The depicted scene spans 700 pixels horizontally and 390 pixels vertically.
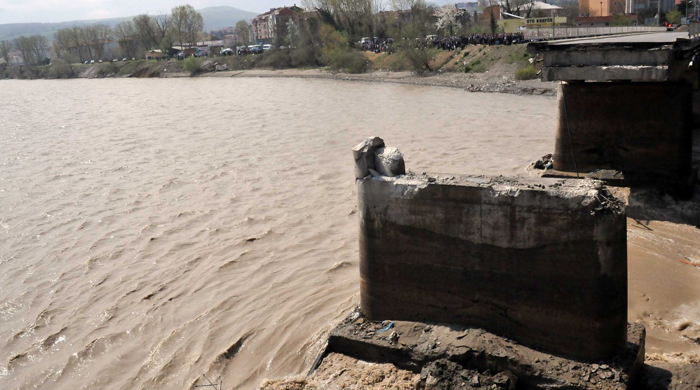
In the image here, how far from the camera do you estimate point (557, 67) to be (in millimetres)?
8250

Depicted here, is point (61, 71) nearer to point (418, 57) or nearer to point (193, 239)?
point (418, 57)

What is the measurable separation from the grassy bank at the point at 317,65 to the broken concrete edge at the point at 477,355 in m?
26.3

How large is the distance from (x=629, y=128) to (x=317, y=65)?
4827 centimetres

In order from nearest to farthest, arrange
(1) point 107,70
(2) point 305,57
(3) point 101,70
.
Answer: (2) point 305,57, (1) point 107,70, (3) point 101,70

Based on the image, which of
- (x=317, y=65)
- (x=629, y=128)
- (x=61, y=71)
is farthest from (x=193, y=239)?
(x=61, y=71)

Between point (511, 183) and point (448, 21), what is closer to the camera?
point (511, 183)

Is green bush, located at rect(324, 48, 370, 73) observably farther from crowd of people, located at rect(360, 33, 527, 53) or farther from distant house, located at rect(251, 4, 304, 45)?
distant house, located at rect(251, 4, 304, 45)

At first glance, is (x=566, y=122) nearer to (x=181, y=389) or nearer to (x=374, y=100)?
(x=181, y=389)

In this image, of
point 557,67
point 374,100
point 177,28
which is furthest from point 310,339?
point 177,28

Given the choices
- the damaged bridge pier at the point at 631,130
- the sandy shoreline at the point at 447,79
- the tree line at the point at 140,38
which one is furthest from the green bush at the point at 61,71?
the damaged bridge pier at the point at 631,130

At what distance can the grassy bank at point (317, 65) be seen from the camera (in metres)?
34.3

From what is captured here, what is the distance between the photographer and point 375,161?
5.18 meters

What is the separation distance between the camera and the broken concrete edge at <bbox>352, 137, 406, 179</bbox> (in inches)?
201

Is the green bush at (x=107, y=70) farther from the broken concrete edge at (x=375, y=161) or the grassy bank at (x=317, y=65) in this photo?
the broken concrete edge at (x=375, y=161)
